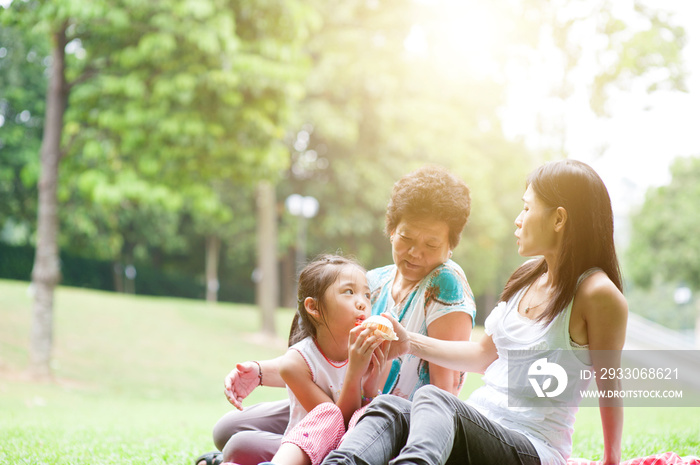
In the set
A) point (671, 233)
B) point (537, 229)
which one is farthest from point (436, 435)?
point (671, 233)

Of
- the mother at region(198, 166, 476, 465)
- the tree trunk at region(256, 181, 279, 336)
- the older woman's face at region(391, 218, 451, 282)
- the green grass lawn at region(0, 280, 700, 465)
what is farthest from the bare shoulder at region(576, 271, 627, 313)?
the tree trunk at region(256, 181, 279, 336)

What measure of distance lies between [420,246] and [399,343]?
1.34 ft

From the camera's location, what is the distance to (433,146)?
14.5 metres

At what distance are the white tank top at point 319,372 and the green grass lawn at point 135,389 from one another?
1.04 meters

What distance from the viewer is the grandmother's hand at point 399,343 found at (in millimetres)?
2252

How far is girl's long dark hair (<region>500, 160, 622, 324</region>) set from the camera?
2.14 m

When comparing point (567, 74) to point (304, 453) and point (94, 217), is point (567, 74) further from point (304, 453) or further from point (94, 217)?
point (94, 217)

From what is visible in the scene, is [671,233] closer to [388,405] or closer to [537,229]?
[537,229]

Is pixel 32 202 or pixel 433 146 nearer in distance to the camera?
pixel 433 146

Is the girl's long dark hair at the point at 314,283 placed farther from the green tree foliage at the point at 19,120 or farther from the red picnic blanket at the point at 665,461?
the green tree foliage at the point at 19,120

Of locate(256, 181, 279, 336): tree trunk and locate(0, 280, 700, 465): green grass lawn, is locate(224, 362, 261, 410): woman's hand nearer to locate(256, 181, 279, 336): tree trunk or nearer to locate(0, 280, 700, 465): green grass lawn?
locate(0, 280, 700, 465): green grass lawn

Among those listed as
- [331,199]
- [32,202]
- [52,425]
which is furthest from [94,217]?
[52,425]

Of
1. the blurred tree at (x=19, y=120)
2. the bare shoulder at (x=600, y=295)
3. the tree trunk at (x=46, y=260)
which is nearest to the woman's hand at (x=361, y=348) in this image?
the bare shoulder at (x=600, y=295)

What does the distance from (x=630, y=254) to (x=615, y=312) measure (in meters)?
18.9
